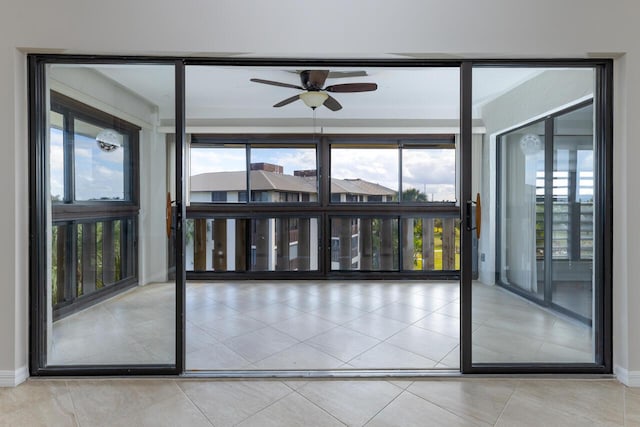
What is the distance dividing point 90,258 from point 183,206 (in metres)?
1.21

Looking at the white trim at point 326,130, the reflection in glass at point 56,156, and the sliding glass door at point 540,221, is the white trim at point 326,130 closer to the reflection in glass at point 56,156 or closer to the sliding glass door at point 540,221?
the sliding glass door at point 540,221

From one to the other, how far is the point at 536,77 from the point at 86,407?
11.4 ft

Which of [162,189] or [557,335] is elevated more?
[162,189]

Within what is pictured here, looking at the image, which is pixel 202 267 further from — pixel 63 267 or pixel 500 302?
pixel 500 302

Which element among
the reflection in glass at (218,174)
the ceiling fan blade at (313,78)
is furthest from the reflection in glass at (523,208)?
the reflection in glass at (218,174)

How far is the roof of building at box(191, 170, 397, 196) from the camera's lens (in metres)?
5.07

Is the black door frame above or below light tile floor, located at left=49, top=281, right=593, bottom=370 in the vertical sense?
above

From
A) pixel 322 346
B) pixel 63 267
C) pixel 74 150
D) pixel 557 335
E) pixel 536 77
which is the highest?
pixel 536 77

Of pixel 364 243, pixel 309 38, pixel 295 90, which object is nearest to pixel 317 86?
pixel 295 90

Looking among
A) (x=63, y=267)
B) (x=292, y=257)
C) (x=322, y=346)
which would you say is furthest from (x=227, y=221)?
(x=322, y=346)

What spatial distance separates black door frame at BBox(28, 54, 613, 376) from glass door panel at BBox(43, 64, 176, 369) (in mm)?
52

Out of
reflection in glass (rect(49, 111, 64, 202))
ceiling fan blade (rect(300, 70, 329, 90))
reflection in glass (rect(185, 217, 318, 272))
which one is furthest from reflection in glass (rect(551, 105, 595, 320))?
reflection in glass (rect(49, 111, 64, 202))

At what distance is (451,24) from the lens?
2.00m

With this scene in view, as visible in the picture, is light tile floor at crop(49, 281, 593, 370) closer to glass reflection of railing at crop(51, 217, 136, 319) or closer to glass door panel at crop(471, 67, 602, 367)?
glass door panel at crop(471, 67, 602, 367)
